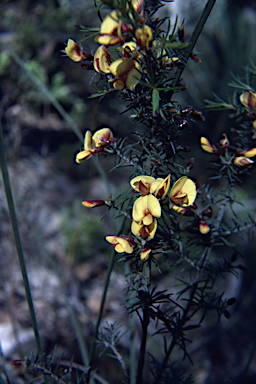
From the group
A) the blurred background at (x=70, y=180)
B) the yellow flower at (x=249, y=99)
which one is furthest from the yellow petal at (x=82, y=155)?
the blurred background at (x=70, y=180)

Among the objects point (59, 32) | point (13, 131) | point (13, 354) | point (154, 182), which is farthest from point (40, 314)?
point (59, 32)

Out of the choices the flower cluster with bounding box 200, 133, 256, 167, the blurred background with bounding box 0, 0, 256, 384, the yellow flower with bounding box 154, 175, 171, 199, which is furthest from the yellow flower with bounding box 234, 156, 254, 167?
the blurred background with bounding box 0, 0, 256, 384

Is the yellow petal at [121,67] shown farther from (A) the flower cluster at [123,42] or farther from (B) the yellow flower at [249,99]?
(B) the yellow flower at [249,99]

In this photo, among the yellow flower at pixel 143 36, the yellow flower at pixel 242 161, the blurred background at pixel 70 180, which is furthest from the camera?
the blurred background at pixel 70 180

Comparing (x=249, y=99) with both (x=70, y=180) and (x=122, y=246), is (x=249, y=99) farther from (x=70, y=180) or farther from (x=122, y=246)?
(x=70, y=180)

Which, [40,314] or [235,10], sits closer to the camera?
[40,314]

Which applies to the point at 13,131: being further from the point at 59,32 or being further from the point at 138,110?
the point at 59,32
